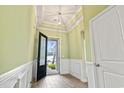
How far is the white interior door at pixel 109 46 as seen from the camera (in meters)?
1.43

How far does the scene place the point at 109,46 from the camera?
1664 mm

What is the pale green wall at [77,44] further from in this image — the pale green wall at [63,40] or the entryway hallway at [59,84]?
the entryway hallway at [59,84]

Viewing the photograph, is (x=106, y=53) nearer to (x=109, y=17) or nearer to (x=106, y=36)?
(x=106, y=36)

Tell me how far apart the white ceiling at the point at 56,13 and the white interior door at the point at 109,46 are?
2.25 meters

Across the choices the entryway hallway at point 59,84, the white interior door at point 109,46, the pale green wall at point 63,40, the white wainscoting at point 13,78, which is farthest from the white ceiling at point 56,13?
the entryway hallway at point 59,84

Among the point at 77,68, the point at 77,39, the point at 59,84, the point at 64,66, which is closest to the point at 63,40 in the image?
the point at 77,39

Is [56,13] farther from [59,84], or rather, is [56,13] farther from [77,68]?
[59,84]

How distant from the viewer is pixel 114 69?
1.55m

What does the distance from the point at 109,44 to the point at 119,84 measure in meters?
0.68

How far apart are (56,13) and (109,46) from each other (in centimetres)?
341

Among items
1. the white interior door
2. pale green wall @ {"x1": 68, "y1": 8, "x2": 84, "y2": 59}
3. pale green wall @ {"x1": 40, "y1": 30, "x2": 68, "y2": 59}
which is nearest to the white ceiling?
pale green wall @ {"x1": 68, "y1": 8, "x2": 84, "y2": 59}

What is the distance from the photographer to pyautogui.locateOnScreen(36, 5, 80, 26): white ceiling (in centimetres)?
389

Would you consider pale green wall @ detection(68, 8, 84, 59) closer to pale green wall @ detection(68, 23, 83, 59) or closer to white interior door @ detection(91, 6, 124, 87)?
pale green wall @ detection(68, 23, 83, 59)
